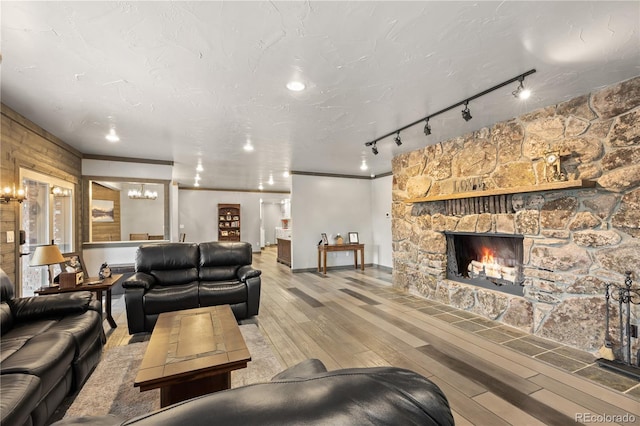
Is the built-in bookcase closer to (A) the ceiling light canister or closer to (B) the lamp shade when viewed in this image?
(A) the ceiling light canister

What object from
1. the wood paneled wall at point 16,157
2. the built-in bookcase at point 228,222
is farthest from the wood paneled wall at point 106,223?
the built-in bookcase at point 228,222

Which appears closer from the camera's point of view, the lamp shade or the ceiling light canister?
the lamp shade

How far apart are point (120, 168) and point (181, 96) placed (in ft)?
12.2

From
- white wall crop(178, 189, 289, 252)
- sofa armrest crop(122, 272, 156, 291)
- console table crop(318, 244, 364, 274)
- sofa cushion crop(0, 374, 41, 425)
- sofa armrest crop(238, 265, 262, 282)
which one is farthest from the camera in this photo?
white wall crop(178, 189, 289, 252)

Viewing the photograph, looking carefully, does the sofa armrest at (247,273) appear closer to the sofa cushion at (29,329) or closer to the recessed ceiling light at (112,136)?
the sofa cushion at (29,329)

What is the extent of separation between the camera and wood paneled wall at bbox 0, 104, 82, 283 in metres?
3.05

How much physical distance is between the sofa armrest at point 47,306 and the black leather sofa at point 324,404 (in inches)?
112

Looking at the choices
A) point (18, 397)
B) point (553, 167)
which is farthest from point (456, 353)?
point (18, 397)

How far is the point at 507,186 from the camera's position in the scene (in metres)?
3.45

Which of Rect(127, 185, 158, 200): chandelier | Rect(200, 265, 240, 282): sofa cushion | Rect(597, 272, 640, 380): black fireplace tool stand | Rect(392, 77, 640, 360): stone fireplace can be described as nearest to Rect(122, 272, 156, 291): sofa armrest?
Rect(200, 265, 240, 282): sofa cushion

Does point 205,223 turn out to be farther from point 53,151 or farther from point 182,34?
point 182,34

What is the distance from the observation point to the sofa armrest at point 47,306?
2.42 metres

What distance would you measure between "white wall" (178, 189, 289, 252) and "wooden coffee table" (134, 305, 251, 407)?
8720 millimetres

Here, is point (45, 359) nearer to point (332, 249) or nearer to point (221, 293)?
point (221, 293)
